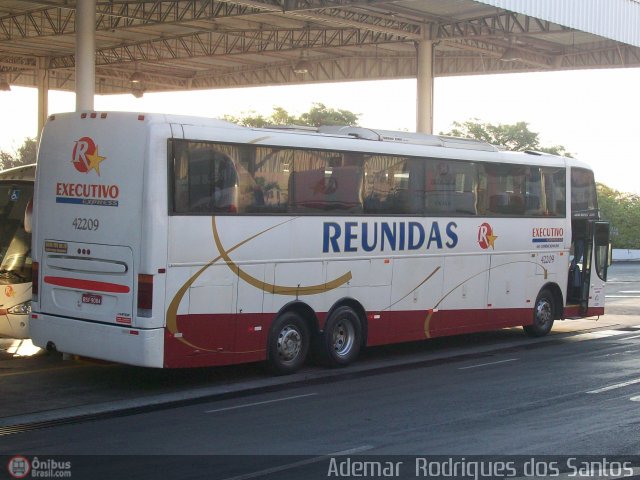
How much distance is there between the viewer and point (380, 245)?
16.0m

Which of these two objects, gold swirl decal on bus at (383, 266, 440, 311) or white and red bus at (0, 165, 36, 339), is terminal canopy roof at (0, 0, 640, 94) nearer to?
gold swirl decal on bus at (383, 266, 440, 311)

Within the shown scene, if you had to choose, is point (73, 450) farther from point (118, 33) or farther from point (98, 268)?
point (118, 33)

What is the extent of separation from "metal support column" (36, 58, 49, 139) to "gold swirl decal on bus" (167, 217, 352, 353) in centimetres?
2966

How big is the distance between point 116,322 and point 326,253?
11.6 feet

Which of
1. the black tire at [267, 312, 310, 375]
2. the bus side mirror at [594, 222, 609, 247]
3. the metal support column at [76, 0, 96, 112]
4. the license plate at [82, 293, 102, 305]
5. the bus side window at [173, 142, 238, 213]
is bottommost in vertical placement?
the black tire at [267, 312, 310, 375]

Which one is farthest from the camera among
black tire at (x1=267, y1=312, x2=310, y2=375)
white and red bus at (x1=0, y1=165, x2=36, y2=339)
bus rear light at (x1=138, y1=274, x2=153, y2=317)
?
white and red bus at (x1=0, y1=165, x2=36, y2=339)

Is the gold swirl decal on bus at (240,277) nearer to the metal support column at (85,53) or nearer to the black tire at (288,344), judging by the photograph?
the black tire at (288,344)

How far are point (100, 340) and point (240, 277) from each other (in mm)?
2059

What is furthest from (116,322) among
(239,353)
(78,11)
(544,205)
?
(78,11)

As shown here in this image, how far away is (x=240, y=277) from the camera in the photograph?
13.9 metres

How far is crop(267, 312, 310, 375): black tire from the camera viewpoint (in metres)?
14.4

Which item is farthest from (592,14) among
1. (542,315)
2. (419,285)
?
(419,285)

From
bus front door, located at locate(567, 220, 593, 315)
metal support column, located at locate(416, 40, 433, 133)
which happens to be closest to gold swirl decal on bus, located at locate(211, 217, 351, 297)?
bus front door, located at locate(567, 220, 593, 315)

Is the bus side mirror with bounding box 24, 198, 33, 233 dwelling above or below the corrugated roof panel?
below
